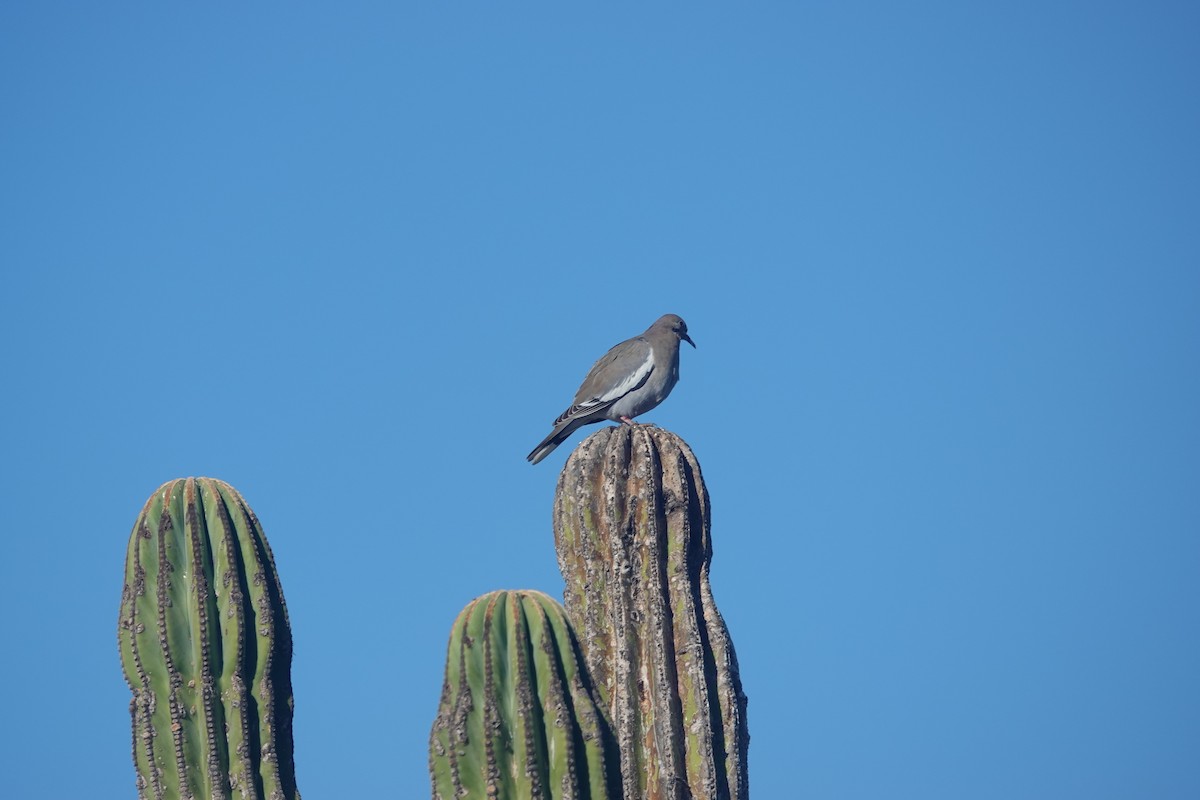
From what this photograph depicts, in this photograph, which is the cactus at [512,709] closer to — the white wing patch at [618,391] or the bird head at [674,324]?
the white wing patch at [618,391]

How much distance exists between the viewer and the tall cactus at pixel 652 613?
10391mm

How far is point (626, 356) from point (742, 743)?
18.4 ft

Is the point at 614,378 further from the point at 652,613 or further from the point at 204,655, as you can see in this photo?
the point at 204,655

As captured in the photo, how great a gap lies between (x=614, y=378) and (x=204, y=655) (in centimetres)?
635

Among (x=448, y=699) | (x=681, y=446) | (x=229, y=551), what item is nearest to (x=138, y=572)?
(x=229, y=551)

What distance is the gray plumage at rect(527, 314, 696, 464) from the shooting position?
15.4m

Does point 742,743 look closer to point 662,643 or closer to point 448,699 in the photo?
point 662,643

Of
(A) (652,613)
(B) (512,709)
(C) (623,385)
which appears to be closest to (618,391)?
(C) (623,385)

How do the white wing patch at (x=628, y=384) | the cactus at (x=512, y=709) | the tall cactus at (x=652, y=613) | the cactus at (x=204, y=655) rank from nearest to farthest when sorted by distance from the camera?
the cactus at (x=512, y=709) < the cactus at (x=204, y=655) < the tall cactus at (x=652, y=613) < the white wing patch at (x=628, y=384)

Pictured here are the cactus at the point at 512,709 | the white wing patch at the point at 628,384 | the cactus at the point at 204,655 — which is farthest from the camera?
the white wing patch at the point at 628,384

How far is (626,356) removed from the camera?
1573 cm

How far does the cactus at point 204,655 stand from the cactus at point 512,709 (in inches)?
69.1

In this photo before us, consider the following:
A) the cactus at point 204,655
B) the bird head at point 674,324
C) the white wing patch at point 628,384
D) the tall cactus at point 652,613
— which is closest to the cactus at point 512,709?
the cactus at point 204,655

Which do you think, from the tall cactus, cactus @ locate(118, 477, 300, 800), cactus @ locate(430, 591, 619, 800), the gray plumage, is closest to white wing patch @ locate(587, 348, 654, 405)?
the gray plumage
